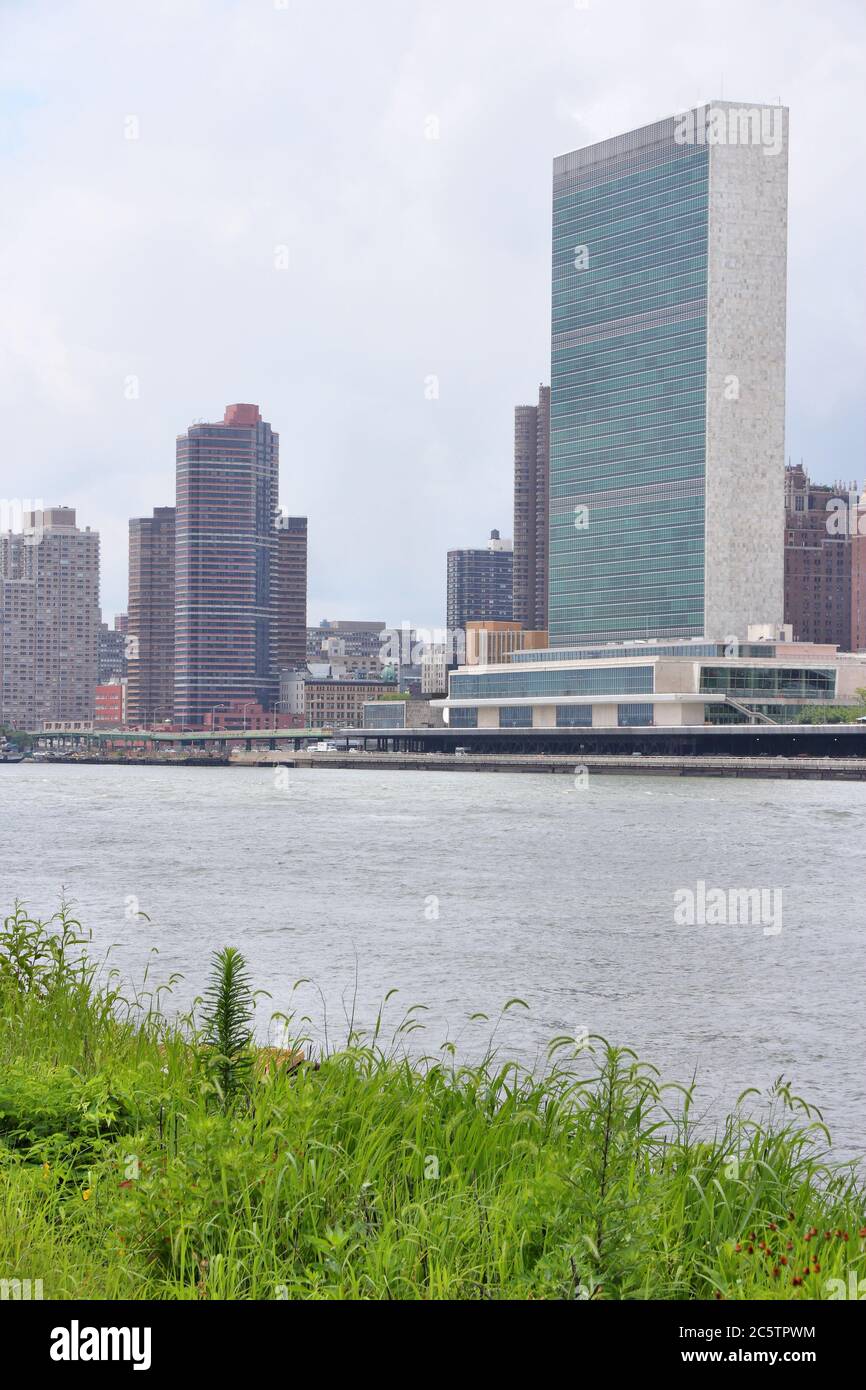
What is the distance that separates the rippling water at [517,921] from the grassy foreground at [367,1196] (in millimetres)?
6753

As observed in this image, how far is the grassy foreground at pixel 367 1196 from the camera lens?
8.95 meters

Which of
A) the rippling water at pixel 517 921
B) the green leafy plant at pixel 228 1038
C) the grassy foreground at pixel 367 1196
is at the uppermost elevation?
the green leafy plant at pixel 228 1038

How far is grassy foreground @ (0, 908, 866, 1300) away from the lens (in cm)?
895

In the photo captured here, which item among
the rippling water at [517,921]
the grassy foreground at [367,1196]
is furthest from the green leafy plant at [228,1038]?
the rippling water at [517,921]

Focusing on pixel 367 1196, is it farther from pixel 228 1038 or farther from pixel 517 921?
pixel 517 921

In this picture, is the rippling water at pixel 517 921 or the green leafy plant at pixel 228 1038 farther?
the rippling water at pixel 517 921

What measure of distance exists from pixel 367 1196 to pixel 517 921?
3012 cm

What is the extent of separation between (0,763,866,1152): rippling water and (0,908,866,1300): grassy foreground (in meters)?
6.75

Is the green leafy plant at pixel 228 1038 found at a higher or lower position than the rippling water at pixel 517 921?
higher

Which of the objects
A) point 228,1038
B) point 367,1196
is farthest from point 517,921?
point 367,1196

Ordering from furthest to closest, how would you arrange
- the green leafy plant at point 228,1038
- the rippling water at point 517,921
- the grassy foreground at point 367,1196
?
the rippling water at point 517,921, the green leafy plant at point 228,1038, the grassy foreground at point 367,1196

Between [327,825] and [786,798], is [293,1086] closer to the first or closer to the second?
[327,825]

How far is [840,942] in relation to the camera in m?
37.0

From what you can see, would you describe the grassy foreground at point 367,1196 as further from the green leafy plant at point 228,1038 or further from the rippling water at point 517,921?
the rippling water at point 517,921
